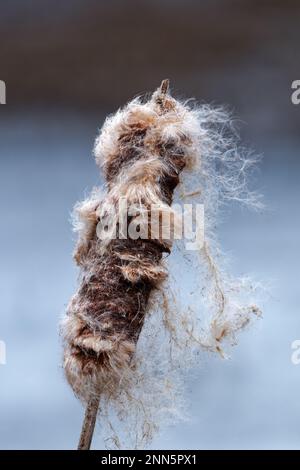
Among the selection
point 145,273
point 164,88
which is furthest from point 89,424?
point 164,88

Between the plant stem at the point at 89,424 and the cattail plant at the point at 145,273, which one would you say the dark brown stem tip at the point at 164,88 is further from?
the plant stem at the point at 89,424

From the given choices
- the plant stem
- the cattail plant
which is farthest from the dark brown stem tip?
the plant stem

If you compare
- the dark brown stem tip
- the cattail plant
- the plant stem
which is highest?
the dark brown stem tip

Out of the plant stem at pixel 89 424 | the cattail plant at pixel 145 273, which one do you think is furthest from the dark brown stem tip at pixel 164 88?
the plant stem at pixel 89 424

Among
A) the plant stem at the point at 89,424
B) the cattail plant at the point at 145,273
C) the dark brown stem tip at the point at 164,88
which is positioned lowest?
the plant stem at the point at 89,424

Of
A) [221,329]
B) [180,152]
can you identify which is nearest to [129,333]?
[221,329]

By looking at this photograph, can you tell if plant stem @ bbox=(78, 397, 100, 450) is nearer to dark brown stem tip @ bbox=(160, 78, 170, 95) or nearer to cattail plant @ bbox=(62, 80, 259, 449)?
cattail plant @ bbox=(62, 80, 259, 449)

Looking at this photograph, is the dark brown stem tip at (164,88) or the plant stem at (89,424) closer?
the plant stem at (89,424)
